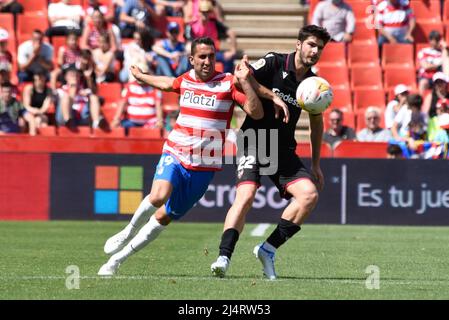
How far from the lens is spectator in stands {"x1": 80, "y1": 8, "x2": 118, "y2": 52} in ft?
70.3

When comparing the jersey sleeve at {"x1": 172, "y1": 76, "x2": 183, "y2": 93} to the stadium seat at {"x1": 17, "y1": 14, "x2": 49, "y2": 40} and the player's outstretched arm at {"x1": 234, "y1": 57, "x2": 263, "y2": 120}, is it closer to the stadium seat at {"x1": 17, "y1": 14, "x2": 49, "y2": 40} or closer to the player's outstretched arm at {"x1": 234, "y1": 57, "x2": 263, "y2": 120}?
the player's outstretched arm at {"x1": 234, "y1": 57, "x2": 263, "y2": 120}

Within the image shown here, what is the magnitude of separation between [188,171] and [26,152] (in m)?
8.64

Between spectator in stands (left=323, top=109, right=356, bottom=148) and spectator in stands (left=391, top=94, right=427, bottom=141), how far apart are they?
77cm

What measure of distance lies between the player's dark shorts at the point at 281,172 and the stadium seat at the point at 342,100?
11.3 metres

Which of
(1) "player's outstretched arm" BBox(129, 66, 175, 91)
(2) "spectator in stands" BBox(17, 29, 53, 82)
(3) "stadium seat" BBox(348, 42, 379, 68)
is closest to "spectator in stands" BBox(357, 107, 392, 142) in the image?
(3) "stadium seat" BBox(348, 42, 379, 68)

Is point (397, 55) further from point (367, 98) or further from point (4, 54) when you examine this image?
point (4, 54)

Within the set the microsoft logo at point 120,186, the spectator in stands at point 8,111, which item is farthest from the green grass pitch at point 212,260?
the spectator in stands at point 8,111

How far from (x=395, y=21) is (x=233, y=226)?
1353 centimetres

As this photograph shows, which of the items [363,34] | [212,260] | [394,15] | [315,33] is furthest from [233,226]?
[363,34]

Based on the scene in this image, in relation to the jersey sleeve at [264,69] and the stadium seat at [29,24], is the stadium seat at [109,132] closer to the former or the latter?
the stadium seat at [29,24]

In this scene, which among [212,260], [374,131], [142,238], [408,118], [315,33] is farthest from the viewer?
[408,118]

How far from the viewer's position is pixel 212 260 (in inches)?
474
